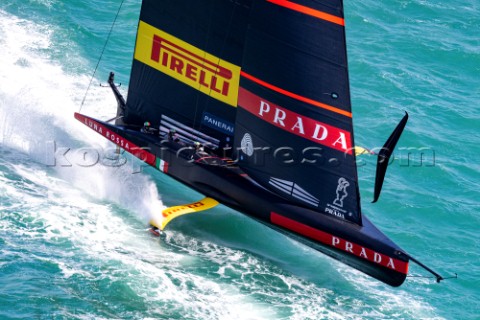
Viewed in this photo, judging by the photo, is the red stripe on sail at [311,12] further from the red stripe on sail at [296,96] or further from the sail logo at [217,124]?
the sail logo at [217,124]

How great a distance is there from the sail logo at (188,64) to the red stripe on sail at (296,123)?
1315 millimetres

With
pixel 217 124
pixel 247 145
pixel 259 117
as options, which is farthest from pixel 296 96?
pixel 217 124

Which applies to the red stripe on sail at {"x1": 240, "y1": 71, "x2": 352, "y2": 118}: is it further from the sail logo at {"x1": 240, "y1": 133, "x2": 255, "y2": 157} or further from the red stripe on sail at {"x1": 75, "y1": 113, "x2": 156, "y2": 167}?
the red stripe on sail at {"x1": 75, "y1": 113, "x2": 156, "y2": 167}

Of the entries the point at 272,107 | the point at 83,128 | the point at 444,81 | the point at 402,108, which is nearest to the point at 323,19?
the point at 272,107

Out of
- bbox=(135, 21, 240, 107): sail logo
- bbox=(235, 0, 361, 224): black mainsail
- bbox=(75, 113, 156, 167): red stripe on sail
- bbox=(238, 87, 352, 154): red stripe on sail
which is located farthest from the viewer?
bbox=(75, 113, 156, 167): red stripe on sail

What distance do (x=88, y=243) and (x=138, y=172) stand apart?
169 inches

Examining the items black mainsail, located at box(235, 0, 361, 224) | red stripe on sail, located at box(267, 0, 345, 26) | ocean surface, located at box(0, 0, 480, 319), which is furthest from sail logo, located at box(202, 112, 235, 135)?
red stripe on sail, located at box(267, 0, 345, 26)

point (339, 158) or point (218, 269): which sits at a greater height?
point (339, 158)

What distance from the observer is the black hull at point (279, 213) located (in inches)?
837

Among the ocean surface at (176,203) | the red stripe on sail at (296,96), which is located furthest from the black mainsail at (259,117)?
the ocean surface at (176,203)

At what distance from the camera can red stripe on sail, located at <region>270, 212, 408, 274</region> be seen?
21.1m

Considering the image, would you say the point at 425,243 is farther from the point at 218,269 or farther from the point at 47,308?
the point at 47,308

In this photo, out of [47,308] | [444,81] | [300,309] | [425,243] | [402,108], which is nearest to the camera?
[47,308]

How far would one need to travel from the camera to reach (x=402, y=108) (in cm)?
3177
